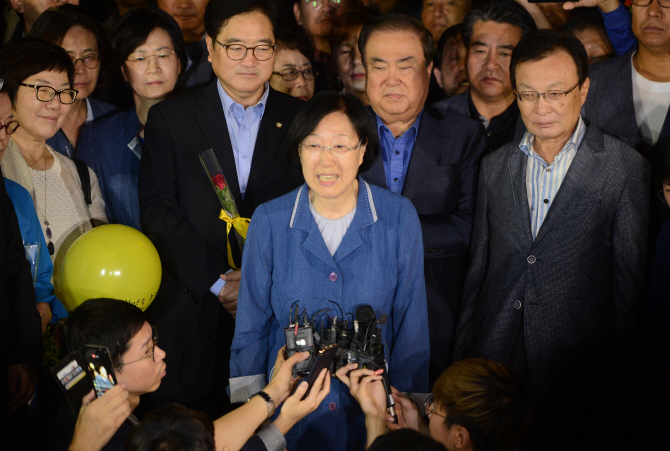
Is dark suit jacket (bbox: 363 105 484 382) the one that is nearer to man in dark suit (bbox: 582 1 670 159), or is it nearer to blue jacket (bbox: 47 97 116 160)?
man in dark suit (bbox: 582 1 670 159)

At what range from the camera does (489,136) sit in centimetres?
361

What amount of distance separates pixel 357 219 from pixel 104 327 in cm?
96

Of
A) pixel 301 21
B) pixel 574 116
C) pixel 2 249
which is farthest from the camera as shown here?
pixel 301 21

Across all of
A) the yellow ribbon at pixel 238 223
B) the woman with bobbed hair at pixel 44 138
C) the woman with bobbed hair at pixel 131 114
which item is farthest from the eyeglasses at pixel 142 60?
the yellow ribbon at pixel 238 223

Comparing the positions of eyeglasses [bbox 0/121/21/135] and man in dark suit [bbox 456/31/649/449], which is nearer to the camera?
eyeglasses [bbox 0/121/21/135]

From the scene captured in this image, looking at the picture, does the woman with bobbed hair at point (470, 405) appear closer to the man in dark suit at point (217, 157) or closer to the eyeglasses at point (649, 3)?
the man in dark suit at point (217, 157)

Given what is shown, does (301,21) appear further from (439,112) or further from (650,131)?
(650,131)

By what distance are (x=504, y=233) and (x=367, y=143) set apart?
2.94 ft

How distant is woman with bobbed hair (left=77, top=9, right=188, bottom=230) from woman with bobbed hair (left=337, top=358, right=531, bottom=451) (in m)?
1.94

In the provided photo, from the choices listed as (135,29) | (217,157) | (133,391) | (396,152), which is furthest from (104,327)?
(135,29)

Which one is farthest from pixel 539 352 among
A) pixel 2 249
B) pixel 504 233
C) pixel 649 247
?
pixel 2 249

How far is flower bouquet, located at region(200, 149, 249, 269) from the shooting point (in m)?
2.88

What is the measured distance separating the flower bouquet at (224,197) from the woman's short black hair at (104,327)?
0.78m

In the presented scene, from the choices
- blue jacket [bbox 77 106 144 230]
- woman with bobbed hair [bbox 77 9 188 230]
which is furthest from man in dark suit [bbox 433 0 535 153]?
blue jacket [bbox 77 106 144 230]
